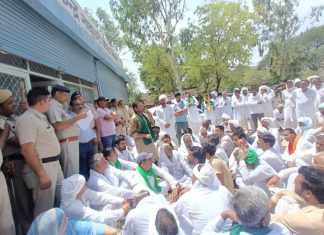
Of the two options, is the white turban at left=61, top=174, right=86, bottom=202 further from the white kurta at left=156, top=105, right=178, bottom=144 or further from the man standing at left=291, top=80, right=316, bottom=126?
the man standing at left=291, top=80, right=316, bottom=126

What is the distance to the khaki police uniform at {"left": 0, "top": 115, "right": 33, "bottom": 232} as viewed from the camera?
3.33 metres

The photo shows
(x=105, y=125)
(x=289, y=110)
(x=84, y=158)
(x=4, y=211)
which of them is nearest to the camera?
(x=4, y=211)

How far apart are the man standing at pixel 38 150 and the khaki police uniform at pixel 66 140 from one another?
39 centimetres

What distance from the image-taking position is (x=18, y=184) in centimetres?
344

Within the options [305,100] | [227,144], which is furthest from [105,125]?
[305,100]

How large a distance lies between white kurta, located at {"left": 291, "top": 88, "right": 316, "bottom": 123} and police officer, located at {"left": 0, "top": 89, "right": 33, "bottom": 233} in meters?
6.96

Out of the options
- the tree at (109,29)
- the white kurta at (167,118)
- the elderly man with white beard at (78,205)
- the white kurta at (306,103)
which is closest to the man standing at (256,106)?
the white kurta at (306,103)

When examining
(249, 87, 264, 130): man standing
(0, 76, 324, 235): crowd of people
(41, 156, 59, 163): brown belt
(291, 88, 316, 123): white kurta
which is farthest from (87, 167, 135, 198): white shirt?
(249, 87, 264, 130): man standing

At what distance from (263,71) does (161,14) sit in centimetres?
2932

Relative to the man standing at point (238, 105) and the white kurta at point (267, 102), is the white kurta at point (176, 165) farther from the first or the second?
the man standing at point (238, 105)

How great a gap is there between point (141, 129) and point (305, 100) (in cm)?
463

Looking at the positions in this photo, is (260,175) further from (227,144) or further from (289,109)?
(289,109)

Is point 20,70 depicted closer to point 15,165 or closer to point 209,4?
point 15,165

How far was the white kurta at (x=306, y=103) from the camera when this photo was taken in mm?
8289
